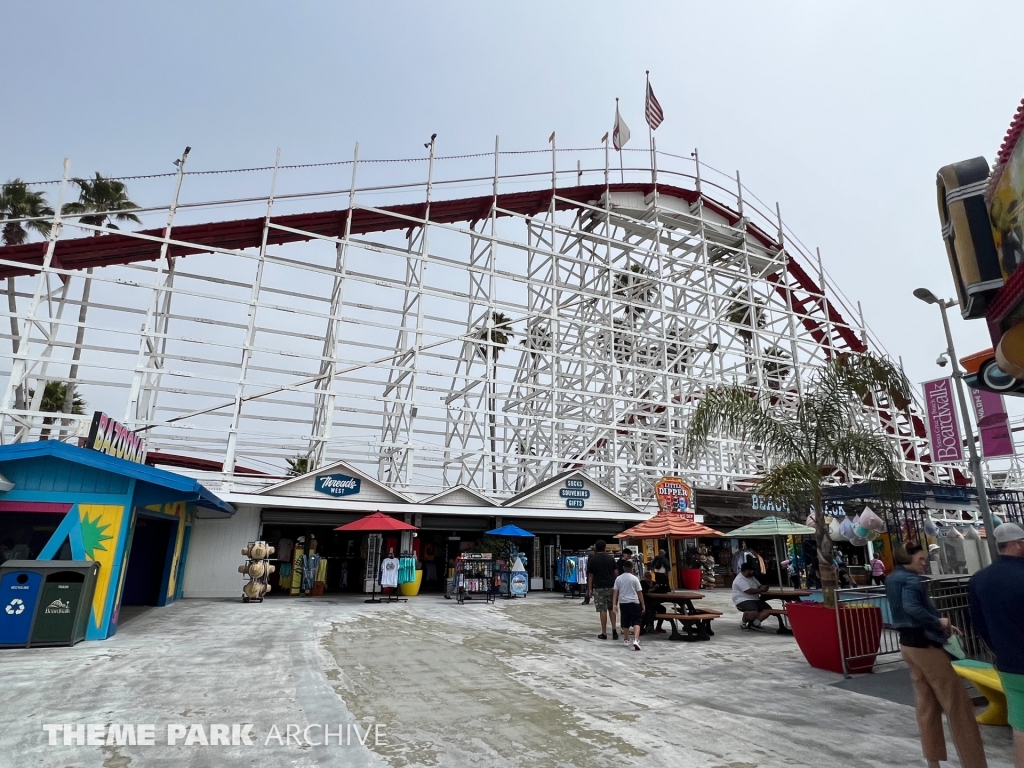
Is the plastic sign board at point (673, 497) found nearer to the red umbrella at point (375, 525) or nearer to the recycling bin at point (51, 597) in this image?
the red umbrella at point (375, 525)

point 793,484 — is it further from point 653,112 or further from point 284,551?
point 653,112

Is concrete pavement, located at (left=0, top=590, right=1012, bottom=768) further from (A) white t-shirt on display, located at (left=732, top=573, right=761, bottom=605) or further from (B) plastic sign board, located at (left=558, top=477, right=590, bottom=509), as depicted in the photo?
(B) plastic sign board, located at (left=558, top=477, right=590, bottom=509)

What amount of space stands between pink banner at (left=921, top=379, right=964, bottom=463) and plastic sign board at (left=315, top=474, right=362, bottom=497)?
1520 centimetres

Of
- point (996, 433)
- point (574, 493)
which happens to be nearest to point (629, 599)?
point (996, 433)

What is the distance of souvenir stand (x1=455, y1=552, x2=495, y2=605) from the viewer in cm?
1551

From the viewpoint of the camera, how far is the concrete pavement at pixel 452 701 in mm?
4281

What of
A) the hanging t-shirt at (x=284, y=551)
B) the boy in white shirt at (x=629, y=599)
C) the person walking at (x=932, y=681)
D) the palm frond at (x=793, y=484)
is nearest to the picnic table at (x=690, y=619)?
the boy in white shirt at (x=629, y=599)

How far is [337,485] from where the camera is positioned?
1594cm

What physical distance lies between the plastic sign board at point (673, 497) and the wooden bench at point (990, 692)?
1357 centimetres

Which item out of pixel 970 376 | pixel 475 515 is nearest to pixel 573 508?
pixel 475 515

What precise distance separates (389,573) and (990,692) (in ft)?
39.9

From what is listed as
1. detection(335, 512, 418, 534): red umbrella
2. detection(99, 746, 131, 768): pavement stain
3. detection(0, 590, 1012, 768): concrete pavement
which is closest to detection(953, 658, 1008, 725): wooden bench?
detection(0, 590, 1012, 768): concrete pavement

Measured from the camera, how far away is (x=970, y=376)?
6539 millimetres

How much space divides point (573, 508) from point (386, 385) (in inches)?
282
